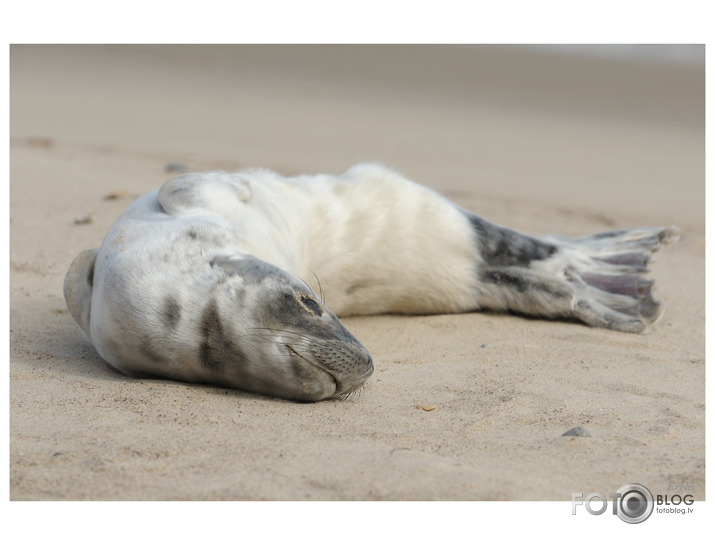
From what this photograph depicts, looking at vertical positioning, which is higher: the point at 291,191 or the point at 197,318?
the point at 291,191

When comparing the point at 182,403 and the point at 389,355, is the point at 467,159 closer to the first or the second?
the point at 389,355

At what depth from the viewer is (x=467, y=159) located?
9.73m

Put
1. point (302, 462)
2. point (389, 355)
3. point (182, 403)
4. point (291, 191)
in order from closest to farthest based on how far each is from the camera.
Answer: point (302, 462), point (182, 403), point (389, 355), point (291, 191)

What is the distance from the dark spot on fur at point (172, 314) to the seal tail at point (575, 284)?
183cm

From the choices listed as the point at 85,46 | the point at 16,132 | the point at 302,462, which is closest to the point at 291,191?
the point at 302,462

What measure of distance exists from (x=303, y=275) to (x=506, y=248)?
1.11 m

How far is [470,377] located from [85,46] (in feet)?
53.4

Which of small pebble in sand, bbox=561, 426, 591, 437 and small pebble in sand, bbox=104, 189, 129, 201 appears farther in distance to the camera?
small pebble in sand, bbox=104, 189, 129, 201

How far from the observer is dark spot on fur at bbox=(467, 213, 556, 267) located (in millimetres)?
4277

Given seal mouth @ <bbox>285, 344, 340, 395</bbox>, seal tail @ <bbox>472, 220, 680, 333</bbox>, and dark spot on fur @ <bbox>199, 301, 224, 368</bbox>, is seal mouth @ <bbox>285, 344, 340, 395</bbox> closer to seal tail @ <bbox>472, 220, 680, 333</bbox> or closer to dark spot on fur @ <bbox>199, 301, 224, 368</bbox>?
dark spot on fur @ <bbox>199, 301, 224, 368</bbox>

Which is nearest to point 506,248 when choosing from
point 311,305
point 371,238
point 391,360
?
point 371,238

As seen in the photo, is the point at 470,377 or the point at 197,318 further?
the point at 470,377
